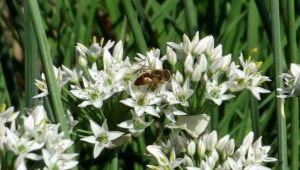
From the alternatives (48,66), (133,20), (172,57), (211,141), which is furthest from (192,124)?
(48,66)

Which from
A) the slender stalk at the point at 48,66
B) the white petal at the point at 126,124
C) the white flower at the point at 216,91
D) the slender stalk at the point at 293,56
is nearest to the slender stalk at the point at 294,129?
the slender stalk at the point at 293,56

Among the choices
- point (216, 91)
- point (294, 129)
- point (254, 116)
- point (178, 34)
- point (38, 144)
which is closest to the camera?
point (38, 144)

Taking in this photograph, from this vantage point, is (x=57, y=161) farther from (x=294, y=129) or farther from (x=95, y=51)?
(x=294, y=129)

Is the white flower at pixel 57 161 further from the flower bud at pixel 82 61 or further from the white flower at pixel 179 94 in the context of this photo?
the flower bud at pixel 82 61

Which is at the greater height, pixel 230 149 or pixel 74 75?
pixel 74 75

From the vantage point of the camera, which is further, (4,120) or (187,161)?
(187,161)

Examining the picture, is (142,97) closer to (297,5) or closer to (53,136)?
(53,136)
